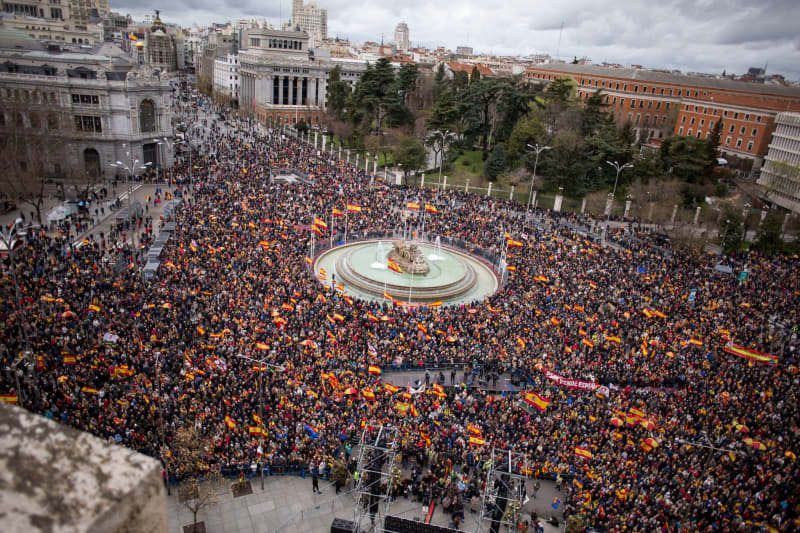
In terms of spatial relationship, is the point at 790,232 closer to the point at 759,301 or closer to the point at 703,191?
the point at 703,191

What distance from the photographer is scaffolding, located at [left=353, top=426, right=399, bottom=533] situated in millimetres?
16902

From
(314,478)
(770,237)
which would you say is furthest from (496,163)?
(314,478)

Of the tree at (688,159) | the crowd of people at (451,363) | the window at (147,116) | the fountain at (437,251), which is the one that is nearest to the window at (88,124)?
the window at (147,116)

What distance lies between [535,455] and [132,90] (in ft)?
176

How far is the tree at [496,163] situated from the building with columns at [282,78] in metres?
44.4

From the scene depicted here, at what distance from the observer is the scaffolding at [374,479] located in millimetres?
16902

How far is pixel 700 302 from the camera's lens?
105ft

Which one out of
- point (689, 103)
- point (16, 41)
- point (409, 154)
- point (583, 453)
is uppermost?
point (689, 103)

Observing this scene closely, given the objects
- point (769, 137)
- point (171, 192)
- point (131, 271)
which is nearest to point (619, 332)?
point (131, 271)

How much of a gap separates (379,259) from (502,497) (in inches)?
961

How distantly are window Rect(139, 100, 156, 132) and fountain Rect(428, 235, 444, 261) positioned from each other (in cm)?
3617

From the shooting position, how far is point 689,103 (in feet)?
253

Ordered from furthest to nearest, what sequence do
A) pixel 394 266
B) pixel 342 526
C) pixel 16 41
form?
pixel 16 41 < pixel 394 266 < pixel 342 526

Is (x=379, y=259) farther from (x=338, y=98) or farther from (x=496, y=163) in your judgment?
(x=338, y=98)
